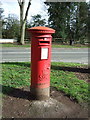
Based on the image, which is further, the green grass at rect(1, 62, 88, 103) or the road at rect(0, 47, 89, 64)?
the road at rect(0, 47, 89, 64)

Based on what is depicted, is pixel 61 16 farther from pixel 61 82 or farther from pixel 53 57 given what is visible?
pixel 61 82

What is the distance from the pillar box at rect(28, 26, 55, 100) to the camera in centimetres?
380

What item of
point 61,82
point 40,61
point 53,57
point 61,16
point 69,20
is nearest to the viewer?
point 40,61

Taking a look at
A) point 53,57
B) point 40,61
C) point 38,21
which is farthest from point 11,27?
point 40,61

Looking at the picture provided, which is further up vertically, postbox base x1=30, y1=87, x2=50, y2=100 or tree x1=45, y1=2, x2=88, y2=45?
tree x1=45, y1=2, x2=88, y2=45

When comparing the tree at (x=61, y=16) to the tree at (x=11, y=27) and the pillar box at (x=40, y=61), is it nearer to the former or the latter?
the tree at (x=11, y=27)

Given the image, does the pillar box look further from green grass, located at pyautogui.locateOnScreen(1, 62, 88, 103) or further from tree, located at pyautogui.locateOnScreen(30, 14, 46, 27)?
tree, located at pyautogui.locateOnScreen(30, 14, 46, 27)

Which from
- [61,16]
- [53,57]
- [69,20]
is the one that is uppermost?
[61,16]

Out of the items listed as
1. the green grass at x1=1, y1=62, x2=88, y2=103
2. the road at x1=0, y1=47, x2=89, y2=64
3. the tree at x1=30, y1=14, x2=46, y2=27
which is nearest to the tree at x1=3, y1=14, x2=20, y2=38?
the tree at x1=30, y1=14, x2=46, y2=27

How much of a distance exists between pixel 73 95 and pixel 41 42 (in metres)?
1.37

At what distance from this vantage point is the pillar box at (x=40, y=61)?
3.80m

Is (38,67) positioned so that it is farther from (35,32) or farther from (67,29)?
(67,29)

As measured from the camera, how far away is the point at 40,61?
3.85 meters

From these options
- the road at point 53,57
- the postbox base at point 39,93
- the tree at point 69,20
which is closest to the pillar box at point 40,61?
the postbox base at point 39,93
